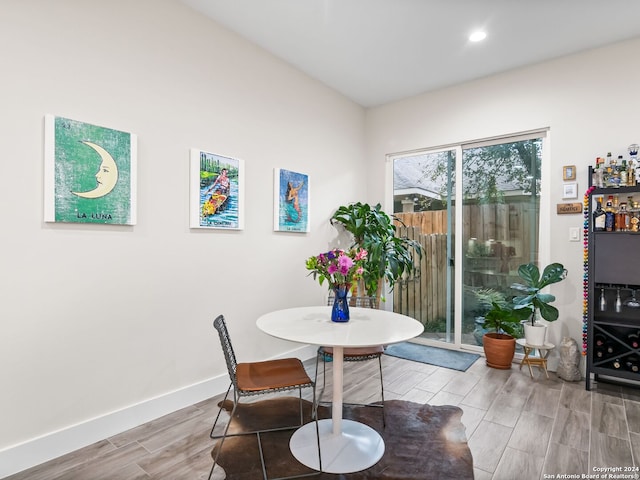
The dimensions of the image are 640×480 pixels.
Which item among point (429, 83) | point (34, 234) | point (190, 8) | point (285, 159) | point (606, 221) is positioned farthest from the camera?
point (429, 83)

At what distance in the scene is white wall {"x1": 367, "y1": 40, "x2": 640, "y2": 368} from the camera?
122 inches

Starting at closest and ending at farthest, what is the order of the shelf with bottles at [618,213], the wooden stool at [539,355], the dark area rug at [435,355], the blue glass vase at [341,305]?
the blue glass vase at [341,305], the shelf with bottles at [618,213], the wooden stool at [539,355], the dark area rug at [435,355]

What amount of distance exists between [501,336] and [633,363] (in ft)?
3.23

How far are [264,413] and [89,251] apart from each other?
1.56 m

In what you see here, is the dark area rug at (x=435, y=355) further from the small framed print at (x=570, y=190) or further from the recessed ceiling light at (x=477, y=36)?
the recessed ceiling light at (x=477, y=36)

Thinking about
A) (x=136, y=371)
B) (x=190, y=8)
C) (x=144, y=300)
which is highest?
(x=190, y=8)

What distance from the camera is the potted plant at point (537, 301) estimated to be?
3.15 meters

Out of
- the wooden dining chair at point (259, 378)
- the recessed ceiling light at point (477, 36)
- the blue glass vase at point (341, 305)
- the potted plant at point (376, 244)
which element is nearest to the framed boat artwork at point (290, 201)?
the potted plant at point (376, 244)

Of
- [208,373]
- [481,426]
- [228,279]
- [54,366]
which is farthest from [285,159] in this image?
[481,426]

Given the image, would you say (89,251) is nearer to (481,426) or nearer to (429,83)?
(481,426)

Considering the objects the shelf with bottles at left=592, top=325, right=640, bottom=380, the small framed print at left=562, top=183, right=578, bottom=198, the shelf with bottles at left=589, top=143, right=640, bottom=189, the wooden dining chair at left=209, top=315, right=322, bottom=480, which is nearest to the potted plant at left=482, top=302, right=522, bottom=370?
the shelf with bottles at left=592, top=325, right=640, bottom=380

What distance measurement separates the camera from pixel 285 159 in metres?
3.49

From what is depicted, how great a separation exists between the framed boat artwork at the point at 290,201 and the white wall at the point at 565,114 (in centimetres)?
178

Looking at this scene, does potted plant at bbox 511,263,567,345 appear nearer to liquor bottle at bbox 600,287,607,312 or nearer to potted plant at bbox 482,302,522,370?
potted plant at bbox 482,302,522,370
